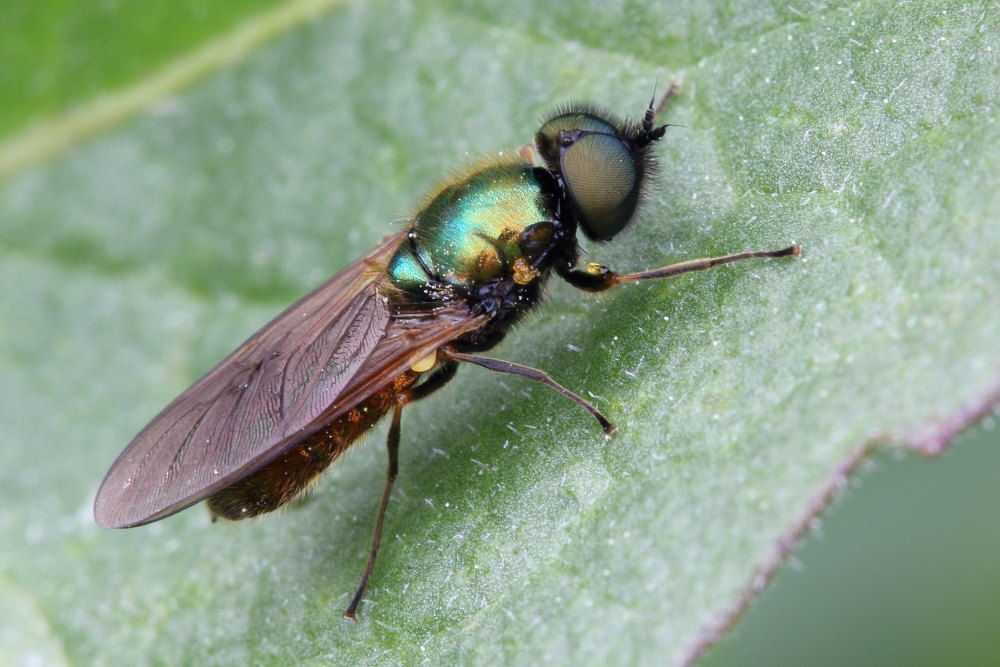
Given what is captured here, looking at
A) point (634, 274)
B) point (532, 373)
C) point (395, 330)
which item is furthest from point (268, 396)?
point (634, 274)

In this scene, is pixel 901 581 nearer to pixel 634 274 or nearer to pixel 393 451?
pixel 634 274

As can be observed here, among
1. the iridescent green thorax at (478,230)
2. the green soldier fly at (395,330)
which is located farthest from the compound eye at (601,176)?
the iridescent green thorax at (478,230)

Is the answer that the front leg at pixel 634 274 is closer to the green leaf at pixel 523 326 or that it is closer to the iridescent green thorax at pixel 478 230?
the green leaf at pixel 523 326

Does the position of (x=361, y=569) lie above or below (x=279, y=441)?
below

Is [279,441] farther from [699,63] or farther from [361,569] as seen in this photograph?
[699,63]

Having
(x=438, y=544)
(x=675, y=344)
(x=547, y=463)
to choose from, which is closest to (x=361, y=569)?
(x=438, y=544)

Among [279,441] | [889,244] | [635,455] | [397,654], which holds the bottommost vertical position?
[397,654]

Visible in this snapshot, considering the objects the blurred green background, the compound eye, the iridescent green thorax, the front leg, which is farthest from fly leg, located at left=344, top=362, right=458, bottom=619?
the blurred green background
